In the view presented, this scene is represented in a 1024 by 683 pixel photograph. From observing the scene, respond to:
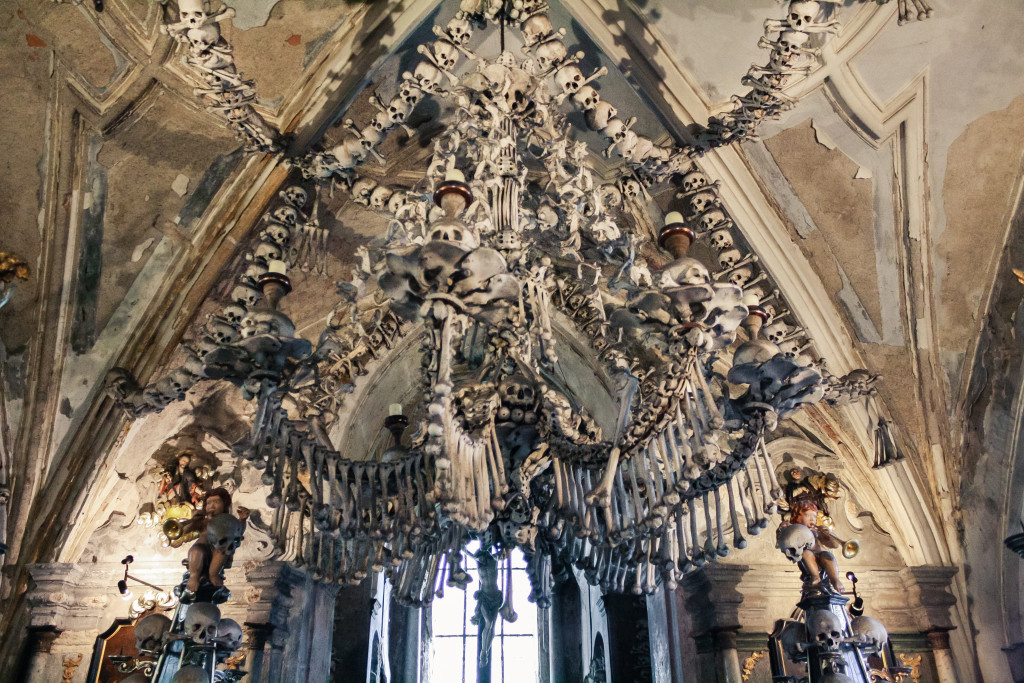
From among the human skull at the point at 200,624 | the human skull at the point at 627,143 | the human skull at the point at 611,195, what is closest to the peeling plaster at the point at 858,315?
the human skull at the point at 611,195

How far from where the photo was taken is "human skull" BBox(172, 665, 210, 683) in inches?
120

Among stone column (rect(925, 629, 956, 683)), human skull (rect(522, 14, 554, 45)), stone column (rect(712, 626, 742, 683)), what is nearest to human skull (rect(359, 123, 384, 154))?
human skull (rect(522, 14, 554, 45))

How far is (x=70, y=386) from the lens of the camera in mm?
4719

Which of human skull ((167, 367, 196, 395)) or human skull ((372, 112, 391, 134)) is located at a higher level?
human skull ((372, 112, 391, 134))

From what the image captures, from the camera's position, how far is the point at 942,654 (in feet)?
15.8

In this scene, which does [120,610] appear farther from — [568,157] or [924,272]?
[924,272]

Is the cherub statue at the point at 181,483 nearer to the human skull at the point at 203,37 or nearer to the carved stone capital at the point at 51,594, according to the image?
the carved stone capital at the point at 51,594

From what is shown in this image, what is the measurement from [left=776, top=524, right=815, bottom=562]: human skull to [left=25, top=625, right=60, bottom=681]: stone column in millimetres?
3852

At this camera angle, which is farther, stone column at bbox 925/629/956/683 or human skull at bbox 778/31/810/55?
stone column at bbox 925/629/956/683

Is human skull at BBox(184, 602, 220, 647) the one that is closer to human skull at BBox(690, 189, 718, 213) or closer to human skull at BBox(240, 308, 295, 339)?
human skull at BBox(240, 308, 295, 339)

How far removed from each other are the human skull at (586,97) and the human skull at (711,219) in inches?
30.8

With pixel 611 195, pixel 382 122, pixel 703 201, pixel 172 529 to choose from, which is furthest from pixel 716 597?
pixel 382 122

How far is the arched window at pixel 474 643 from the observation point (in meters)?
7.63

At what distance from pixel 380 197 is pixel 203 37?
101cm
